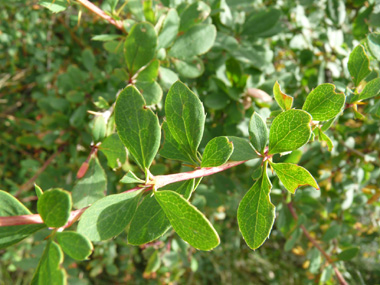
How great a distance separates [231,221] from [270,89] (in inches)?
56.0

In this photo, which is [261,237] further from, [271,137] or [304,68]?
[304,68]

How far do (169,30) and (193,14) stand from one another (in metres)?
0.10

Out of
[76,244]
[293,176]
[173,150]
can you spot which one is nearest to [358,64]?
[293,176]

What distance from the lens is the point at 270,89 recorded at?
111 cm

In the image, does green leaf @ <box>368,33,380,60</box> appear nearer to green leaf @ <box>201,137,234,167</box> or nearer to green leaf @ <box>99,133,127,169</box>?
green leaf @ <box>201,137,234,167</box>

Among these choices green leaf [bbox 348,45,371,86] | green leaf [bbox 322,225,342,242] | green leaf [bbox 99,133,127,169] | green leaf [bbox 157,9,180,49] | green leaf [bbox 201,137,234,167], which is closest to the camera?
green leaf [bbox 201,137,234,167]

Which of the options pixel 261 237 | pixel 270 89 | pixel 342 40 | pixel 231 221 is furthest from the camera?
pixel 231 221

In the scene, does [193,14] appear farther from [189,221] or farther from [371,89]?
[189,221]

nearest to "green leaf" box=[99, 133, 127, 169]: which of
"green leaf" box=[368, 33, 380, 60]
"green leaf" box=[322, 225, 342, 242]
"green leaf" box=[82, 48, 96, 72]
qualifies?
"green leaf" box=[368, 33, 380, 60]

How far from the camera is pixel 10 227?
0.49 meters

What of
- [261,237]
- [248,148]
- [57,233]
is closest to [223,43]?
[248,148]

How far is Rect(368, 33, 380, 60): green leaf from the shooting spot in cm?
73

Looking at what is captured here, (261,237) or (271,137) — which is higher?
(271,137)

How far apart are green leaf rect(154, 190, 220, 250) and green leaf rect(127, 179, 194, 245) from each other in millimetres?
46
